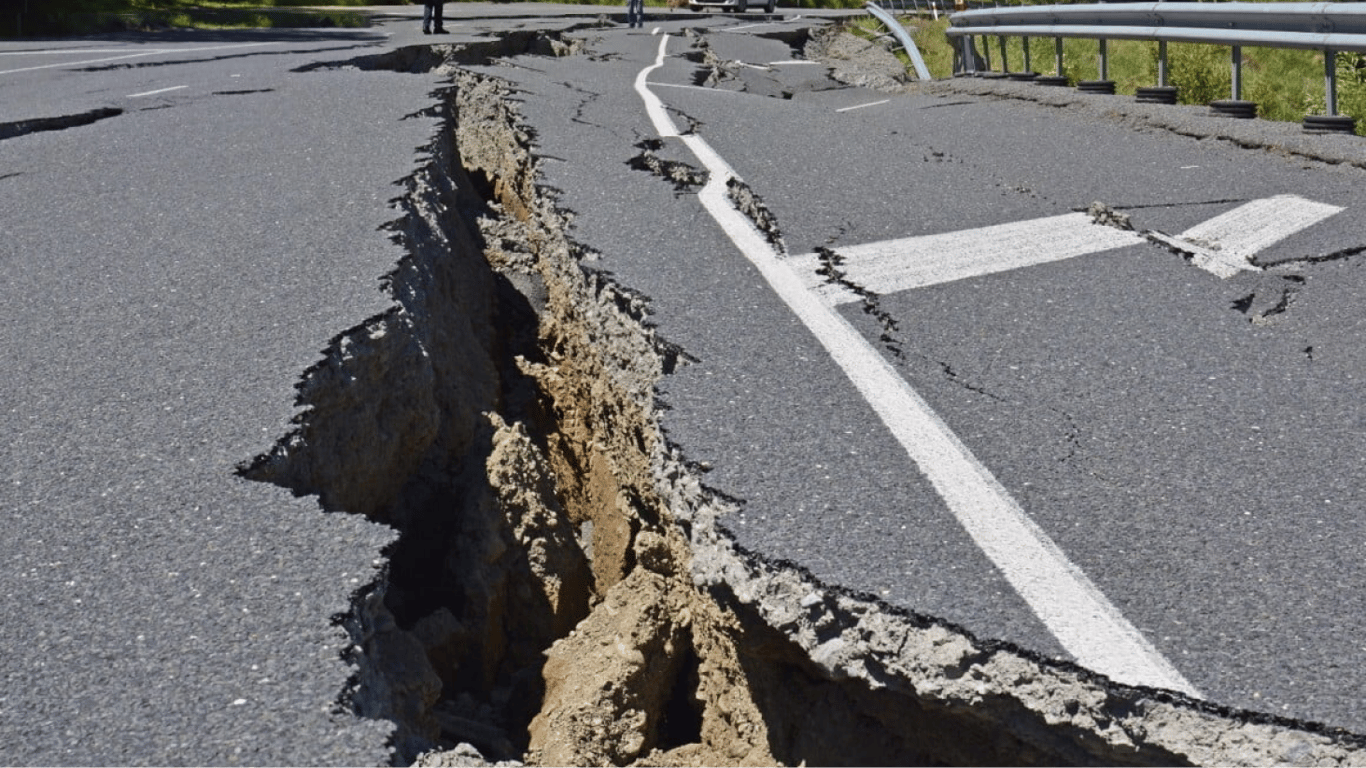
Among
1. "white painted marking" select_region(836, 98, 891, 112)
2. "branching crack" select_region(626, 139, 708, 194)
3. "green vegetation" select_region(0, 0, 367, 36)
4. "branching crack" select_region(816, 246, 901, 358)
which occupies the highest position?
"green vegetation" select_region(0, 0, 367, 36)

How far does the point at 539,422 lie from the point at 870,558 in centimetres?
295

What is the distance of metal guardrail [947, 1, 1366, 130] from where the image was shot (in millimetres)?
7434

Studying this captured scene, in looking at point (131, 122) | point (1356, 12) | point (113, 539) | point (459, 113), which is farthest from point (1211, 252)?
point (131, 122)

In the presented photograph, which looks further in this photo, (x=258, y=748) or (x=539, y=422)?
(x=539, y=422)

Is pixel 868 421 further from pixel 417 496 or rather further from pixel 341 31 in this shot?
pixel 341 31

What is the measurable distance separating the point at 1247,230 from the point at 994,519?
3292 millimetres

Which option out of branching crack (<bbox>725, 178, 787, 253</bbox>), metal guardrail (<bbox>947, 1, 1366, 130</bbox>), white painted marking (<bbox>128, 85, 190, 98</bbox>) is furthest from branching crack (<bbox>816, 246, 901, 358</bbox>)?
white painted marking (<bbox>128, 85, 190, 98</bbox>)

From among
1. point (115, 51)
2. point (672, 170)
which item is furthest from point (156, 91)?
point (115, 51)

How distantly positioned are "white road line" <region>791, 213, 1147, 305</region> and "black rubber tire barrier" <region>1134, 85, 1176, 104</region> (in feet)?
13.3

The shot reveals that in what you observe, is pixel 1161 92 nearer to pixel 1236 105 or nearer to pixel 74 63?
pixel 1236 105

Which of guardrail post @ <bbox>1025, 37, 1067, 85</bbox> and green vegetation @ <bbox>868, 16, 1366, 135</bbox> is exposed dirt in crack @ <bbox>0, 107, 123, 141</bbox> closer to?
guardrail post @ <bbox>1025, 37, 1067, 85</bbox>

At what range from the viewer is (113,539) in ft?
10.1

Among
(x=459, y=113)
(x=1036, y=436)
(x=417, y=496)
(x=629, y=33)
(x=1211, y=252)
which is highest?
(x=629, y=33)

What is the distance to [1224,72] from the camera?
10742 millimetres
